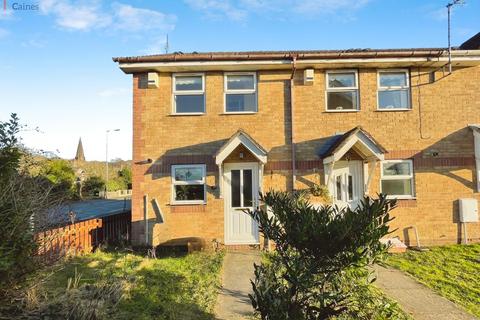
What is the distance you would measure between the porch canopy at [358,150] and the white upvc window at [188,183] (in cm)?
367

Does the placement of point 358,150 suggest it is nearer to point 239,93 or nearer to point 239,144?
point 239,144

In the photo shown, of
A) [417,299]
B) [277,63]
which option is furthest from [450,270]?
[277,63]

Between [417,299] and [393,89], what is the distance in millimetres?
6993

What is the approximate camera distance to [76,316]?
478cm

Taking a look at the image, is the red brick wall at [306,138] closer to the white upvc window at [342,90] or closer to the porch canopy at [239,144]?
the white upvc window at [342,90]

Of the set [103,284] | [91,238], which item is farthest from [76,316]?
[91,238]

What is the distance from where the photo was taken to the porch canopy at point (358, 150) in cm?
995

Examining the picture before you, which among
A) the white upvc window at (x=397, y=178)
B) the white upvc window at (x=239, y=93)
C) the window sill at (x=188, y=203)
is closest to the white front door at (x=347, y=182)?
the white upvc window at (x=397, y=178)

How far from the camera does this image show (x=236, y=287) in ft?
23.0

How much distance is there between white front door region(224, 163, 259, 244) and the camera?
10914 mm

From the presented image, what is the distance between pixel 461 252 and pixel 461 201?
5.40 ft

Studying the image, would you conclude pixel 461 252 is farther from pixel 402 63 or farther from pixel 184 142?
pixel 184 142

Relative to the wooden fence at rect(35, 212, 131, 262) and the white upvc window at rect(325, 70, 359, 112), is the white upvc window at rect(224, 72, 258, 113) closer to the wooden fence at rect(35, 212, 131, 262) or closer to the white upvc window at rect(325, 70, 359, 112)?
the white upvc window at rect(325, 70, 359, 112)

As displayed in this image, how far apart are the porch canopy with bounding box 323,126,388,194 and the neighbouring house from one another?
0.06 metres
